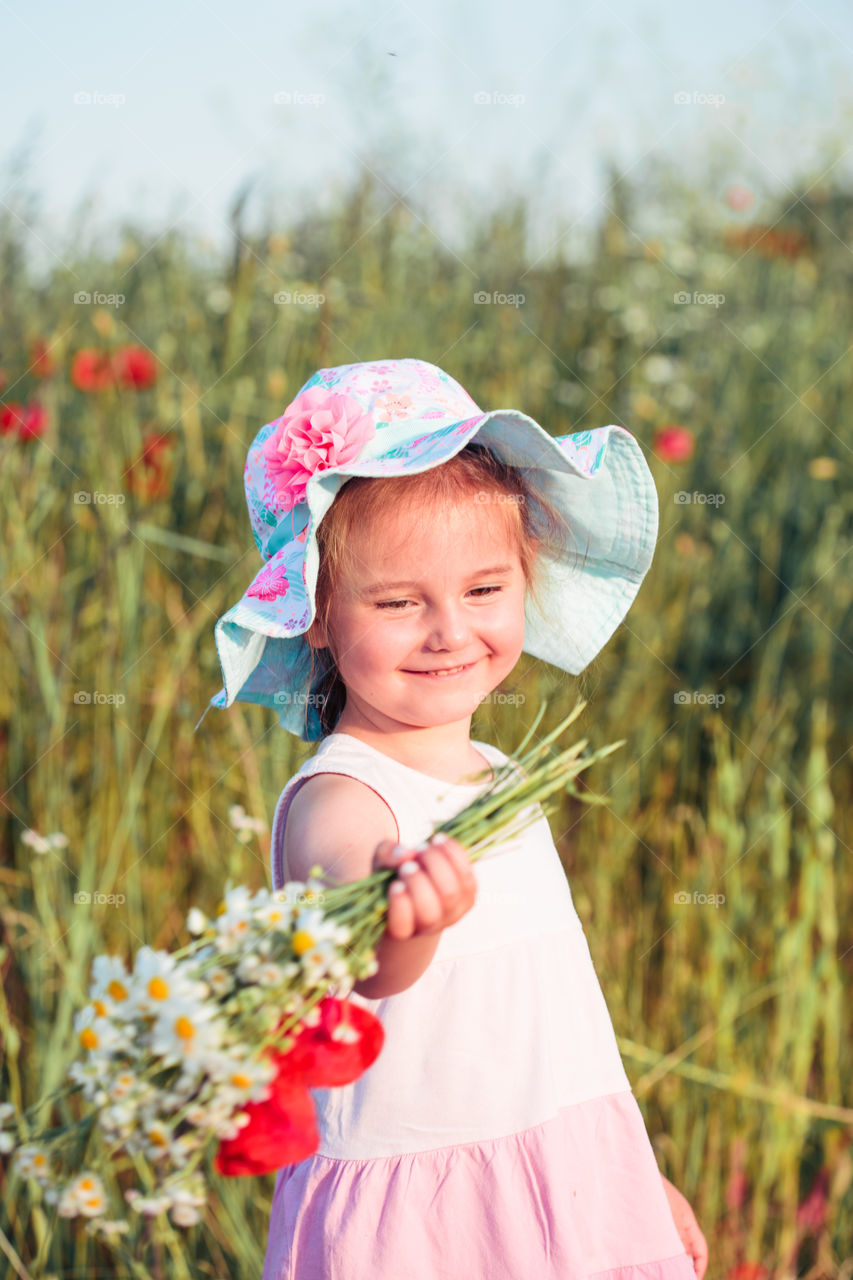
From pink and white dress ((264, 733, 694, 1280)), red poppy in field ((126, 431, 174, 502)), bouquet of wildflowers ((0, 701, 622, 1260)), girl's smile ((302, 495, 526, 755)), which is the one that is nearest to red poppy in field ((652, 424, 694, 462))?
red poppy in field ((126, 431, 174, 502))

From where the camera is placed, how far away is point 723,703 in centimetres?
237

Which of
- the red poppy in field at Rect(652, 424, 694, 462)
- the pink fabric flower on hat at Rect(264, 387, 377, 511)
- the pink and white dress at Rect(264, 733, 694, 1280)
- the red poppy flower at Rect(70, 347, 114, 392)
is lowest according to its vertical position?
the pink and white dress at Rect(264, 733, 694, 1280)

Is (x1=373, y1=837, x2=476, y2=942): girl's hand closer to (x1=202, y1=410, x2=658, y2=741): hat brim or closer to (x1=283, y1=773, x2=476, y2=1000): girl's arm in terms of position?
(x1=283, y1=773, x2=476, y2=1000): girl's arm

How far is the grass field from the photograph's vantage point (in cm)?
179

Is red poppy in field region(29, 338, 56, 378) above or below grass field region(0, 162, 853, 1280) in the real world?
above

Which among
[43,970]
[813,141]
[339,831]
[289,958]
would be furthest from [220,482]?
[813,141]

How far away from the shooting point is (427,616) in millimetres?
→ 1061

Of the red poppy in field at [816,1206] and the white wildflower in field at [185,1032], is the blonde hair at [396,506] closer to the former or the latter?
the white wildflower in field at [185,1032]

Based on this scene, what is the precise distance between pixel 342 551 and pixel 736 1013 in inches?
47.5

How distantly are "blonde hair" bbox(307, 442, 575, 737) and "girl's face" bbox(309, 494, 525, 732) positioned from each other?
0.04 feet

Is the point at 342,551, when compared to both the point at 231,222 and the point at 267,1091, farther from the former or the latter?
the point at 231,222

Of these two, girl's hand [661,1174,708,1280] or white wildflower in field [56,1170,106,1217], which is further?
girl's hand [661,1174,708,1280]

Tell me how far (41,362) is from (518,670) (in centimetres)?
131

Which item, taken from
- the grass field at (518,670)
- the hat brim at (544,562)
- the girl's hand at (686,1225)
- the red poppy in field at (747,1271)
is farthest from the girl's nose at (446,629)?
the red poppy in field at (747,1271)
